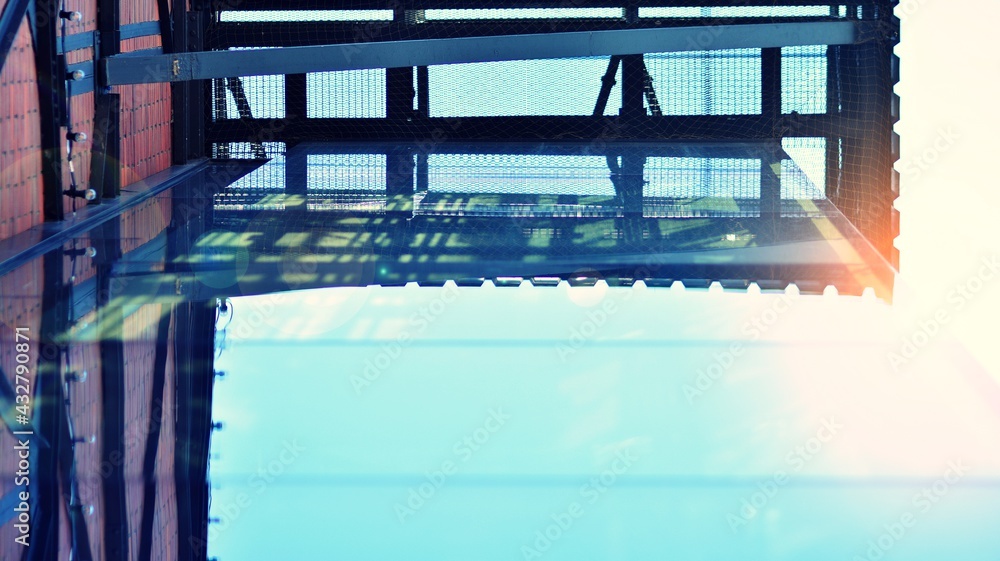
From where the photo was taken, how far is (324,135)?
9.45 m

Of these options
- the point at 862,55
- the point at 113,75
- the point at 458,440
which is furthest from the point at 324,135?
the point at 458,440

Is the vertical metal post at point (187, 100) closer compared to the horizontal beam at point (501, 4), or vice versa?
the vertical metal post at point (187, 100)

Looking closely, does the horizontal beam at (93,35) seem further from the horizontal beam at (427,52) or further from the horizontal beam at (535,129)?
the horizontal beam at (535,129)

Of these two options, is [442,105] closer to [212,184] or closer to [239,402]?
[212,184]

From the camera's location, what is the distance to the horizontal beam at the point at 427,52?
6.13 meters

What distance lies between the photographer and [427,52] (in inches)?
256

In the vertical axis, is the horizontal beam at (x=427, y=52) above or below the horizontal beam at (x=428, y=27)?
below

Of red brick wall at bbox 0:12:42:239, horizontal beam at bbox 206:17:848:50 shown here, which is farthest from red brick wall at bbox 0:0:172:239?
horizontal beam at bbox 206:17:848:50

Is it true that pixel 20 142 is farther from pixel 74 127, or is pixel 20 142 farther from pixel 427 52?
pixel 427 52

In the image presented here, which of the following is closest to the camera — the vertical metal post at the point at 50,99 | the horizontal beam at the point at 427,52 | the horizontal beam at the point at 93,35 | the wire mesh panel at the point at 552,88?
the vertical metal post at the point at 50,99

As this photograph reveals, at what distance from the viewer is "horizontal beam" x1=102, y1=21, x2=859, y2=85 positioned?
6.13 metres

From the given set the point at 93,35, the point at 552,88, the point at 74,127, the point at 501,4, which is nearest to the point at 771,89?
the point at 552,88

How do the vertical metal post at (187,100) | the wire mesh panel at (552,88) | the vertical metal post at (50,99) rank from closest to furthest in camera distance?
the vertical metal post at (50,99), the vertical metal post at (187,100), the wire mesh panel at (552,88)

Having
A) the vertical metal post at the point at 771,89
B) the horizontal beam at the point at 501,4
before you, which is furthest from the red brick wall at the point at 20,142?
the vertical metal post at the point at 771,89
